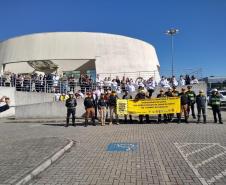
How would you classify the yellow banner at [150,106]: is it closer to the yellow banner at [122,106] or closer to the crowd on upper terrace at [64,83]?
the yellow banner at [122,106]

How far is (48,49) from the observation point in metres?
44.4

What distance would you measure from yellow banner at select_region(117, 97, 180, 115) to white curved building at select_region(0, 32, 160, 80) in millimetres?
24583

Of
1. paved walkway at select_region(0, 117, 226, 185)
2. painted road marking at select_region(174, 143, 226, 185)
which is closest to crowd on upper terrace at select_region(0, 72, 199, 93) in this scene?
paved walkway at select_region(0, 117, 226, 185)

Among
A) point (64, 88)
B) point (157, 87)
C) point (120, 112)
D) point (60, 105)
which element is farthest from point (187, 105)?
point (64, 88)

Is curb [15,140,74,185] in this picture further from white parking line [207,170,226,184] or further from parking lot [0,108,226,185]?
white parking line [207,170,226,184]

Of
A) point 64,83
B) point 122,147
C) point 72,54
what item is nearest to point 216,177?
point 122,147

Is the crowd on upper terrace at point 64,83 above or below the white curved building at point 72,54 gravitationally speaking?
below

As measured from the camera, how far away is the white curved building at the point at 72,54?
4372 centimetres

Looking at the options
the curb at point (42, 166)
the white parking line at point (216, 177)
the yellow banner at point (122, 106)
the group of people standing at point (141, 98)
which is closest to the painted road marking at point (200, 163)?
the white parking line at point (216, 177)

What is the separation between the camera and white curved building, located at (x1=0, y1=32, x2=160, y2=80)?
4372 cm

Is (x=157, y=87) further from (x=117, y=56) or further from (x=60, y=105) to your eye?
(x=117, y=56)

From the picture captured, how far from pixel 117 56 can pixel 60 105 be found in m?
23.1

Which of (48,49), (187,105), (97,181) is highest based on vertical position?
(48,49)

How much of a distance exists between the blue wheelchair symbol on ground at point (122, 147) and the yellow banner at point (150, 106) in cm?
709
